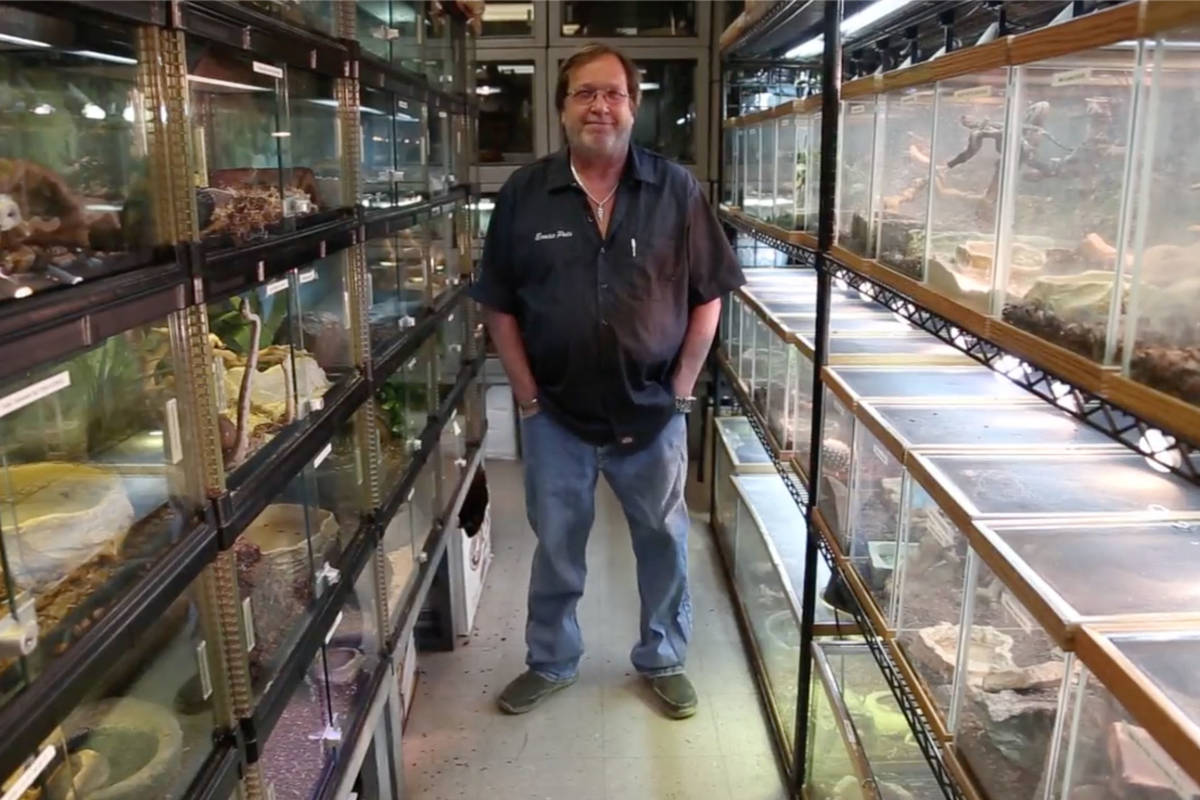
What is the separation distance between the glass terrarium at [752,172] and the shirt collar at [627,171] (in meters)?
0.65

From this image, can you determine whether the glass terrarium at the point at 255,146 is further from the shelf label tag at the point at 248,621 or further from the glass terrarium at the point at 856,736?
the glass terrarium at the point at 856,736

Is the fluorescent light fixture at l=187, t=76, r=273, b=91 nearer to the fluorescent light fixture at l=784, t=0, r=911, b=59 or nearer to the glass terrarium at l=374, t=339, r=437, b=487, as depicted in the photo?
the glass terrarium at l=374, t=339, r=437, b=487

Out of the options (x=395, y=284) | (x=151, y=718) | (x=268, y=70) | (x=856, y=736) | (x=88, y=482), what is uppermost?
(x=268, y=70)

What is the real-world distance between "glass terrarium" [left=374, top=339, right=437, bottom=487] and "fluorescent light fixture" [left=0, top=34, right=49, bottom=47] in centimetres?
118

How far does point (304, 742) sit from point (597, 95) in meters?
1.57

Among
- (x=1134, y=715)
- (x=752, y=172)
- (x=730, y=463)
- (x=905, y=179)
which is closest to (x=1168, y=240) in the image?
(x=1134, y=715)

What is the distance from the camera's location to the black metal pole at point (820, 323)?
1.90 metres

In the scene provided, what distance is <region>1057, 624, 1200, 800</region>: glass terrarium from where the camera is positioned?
0.81 m

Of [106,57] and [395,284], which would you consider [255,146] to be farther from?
[395,284]

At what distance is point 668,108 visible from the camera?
4.39 m

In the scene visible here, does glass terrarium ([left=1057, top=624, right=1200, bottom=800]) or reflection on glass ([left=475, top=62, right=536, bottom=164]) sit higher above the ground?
reflection on glass ([left=475, top=62, right=536, bottom=164])

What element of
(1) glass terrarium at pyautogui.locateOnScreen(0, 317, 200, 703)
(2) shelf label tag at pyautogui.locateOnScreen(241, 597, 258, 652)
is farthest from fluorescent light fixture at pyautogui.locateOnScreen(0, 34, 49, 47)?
(2) shelf label tag at pyautogui.locateOnScreen(241, 597, 258, 652)

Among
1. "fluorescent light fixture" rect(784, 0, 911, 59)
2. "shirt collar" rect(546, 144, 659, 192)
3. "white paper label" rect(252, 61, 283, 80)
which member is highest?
"fluorescent light fixture" rect(784, 0, 911, 59)

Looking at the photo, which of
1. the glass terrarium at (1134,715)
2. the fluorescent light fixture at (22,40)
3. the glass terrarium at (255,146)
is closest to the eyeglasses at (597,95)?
the glass terrarium at (255,146)
